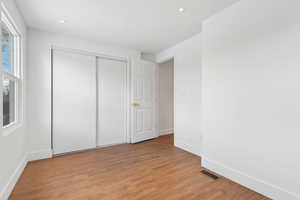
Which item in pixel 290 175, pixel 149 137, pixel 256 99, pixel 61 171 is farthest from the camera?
pixel 149 137

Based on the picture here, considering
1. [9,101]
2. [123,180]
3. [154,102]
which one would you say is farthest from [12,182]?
[154,102]

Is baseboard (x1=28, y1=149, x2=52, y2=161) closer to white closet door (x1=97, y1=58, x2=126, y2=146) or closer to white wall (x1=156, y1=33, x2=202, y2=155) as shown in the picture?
white closet door (x1=97, y1=58, x2=126, y2=146)

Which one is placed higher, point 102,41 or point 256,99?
point 102,41

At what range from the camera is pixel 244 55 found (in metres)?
1.89

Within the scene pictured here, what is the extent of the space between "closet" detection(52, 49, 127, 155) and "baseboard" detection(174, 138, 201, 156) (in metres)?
1.40

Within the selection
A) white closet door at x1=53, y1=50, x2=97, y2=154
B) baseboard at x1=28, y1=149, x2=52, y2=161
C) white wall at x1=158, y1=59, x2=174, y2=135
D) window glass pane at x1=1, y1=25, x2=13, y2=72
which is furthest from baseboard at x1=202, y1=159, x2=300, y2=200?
window glass pane at x1=1, y1=25, x2=13, y2=72

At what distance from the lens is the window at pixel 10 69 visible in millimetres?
1866

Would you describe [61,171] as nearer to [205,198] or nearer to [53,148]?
[53,148]

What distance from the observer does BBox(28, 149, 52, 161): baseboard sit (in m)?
2.65

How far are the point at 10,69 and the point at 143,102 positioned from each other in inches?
105

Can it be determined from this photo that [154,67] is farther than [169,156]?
Yes

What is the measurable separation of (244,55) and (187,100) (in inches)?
59.8

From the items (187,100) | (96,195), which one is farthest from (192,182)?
(187,100)

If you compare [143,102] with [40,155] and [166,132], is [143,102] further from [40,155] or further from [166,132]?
[40,155]
